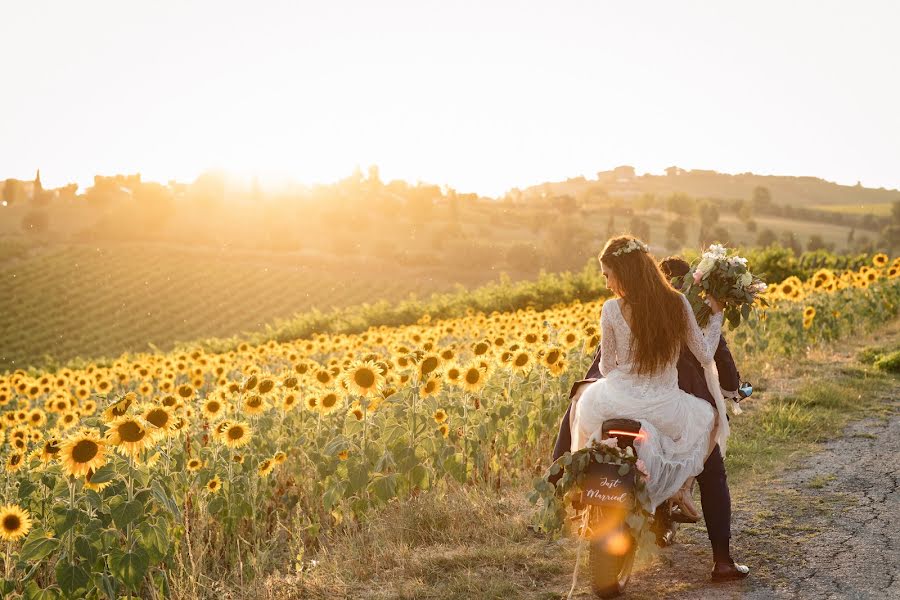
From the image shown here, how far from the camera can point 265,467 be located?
20.5ft

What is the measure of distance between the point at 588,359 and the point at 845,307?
23.8ft

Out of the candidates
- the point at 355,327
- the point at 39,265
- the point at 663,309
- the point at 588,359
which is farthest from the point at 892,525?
the point at 39,265

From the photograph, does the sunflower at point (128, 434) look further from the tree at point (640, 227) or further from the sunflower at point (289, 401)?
the tree at point (640, 227)

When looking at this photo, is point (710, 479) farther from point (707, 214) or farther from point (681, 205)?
point (681, 205)

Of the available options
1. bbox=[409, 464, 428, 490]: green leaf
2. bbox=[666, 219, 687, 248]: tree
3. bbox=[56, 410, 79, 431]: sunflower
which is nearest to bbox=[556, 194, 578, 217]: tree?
bbox=[666, 219, 687, 248]: tree

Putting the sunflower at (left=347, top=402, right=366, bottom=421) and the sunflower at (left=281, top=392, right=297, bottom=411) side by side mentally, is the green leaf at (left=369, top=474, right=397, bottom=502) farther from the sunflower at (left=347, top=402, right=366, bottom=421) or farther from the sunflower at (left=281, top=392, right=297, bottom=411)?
the sunflower at (left=281, top=392, right=297, bottom=411)

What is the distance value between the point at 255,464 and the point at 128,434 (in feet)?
4.58

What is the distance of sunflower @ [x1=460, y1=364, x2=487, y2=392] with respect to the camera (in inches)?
283

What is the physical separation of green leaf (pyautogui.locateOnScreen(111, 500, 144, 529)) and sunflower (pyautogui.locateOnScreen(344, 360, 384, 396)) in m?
2.24

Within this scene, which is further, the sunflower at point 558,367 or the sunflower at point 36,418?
the sunflower at point 36,418

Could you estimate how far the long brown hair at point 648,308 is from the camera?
4.55 meters

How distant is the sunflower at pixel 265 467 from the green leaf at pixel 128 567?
59.0 inches

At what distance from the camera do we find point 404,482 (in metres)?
6.27

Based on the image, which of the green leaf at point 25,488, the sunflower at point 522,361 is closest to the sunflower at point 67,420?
the green leaf at point 25,488
